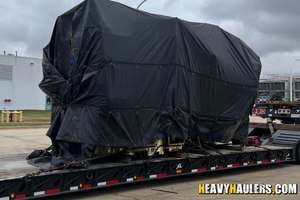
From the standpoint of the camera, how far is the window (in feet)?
138

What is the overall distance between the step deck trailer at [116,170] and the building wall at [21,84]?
3816cm

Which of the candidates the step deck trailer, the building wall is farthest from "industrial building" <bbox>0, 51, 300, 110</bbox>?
the step deck trailer

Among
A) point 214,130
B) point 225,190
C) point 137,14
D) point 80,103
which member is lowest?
point 225,190

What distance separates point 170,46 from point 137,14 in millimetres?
984

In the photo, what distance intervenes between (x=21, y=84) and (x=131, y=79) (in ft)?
134

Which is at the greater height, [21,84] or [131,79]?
[21,84]

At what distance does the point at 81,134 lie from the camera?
614cm

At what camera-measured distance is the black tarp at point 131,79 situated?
6.29 metres

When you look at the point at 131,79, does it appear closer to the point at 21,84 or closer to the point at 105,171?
the point at 105,171

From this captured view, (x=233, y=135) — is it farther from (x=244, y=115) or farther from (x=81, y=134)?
(x=81, y=134)

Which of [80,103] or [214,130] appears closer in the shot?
[80,103]

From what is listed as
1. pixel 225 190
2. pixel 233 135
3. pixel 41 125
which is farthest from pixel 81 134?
pixel 41 125

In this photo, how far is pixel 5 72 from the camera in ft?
139

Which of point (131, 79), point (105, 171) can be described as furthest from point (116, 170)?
point (131, 79)
